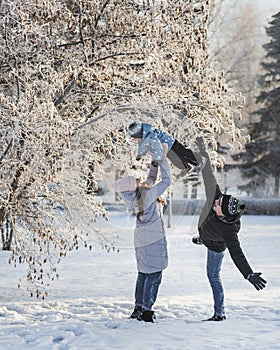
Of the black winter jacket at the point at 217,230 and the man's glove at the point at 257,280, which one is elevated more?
the black winter jacket at the point at 217,230

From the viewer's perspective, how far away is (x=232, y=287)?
8.40 m

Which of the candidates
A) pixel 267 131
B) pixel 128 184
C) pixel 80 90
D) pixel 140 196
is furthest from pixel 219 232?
pixel 267 131

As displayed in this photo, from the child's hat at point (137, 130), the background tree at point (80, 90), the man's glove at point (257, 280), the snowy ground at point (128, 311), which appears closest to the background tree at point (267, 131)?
the snowy ground at point (128, 311)

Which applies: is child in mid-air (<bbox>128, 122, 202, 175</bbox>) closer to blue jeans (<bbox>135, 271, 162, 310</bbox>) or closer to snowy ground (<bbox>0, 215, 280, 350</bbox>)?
blue jeans (<bbox>135, 271, 162, 310</bbox>)

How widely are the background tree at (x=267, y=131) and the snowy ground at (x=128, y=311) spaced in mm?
18831

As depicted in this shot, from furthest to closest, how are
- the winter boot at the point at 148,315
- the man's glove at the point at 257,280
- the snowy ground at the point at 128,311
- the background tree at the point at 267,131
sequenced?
the background tree at the point at 267,131 < the winter boot at the point at 148,315 < the man's glove at the point at 257,280 < the snowy ground at the point at 128,311

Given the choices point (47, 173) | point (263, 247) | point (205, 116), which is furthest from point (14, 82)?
point (263, 247)

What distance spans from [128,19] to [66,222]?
2.82 m

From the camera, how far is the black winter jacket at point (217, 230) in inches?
205

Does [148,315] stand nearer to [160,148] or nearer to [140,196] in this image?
[140,196]

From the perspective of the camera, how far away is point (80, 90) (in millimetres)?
6676

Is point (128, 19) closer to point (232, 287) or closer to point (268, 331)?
point (268, 331)

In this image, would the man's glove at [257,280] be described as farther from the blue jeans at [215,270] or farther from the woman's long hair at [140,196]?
the woman's long hair at [140,196]

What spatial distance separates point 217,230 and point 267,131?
26007 millimetres
